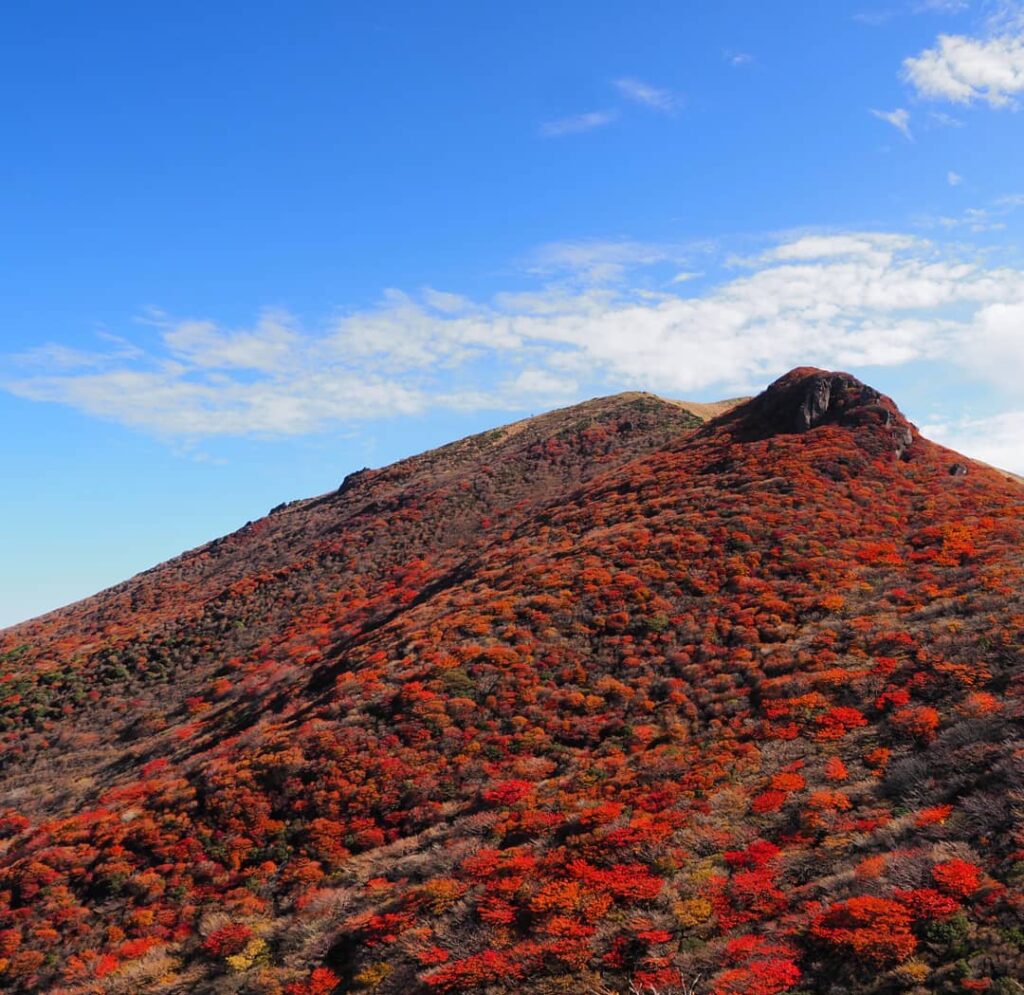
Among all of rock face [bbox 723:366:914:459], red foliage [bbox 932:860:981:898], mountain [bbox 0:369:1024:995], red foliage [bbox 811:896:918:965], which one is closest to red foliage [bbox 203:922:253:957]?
mountain [bbox 0:369:1024:995]

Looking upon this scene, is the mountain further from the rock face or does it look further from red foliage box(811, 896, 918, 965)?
the rock face

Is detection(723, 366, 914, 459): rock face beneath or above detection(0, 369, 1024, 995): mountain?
above

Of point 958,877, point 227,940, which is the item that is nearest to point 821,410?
point 958,877

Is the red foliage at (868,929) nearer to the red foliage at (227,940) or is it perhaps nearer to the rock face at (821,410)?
the red foliage at (227,940)

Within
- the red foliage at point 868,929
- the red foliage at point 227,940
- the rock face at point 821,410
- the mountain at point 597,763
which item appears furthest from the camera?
the rock face at point 821,410

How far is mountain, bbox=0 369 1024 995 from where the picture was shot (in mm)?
14898

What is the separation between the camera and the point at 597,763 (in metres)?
24.3

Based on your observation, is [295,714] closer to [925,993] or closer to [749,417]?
[925,993]

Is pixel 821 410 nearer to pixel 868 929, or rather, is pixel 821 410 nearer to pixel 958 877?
pixel 958 877

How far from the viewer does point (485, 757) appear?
25.9 m

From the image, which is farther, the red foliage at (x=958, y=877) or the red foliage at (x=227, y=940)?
the red foliage at (x=227, y=940)

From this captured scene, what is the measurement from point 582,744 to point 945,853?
44.1 feet

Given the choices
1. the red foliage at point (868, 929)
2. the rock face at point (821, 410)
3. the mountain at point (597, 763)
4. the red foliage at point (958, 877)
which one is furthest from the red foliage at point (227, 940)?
the rock face at point (821, 410)

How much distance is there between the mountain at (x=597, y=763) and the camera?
48.9 ft
